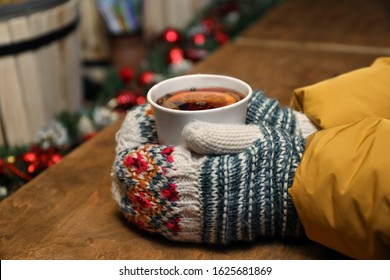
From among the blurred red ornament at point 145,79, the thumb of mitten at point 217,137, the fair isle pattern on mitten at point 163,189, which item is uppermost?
the thumb of mitten at point 217,137

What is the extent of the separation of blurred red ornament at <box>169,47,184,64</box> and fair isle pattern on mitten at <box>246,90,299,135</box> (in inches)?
41.5

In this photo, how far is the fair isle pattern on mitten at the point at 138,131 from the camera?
90 cm

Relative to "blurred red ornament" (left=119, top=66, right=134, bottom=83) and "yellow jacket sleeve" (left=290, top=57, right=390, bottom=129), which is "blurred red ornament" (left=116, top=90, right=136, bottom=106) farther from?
"yellow jacket sleeve" (left=290, top=57, right=390, bottom=129)

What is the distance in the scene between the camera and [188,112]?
0.79 meters

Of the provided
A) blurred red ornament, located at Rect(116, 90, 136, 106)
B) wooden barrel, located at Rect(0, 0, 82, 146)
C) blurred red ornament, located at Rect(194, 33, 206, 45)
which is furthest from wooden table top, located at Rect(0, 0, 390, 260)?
blurred red ornament, located at Rect(194, 33, 206, 45)

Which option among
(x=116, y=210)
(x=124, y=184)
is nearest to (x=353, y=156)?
(x=124, y=184)

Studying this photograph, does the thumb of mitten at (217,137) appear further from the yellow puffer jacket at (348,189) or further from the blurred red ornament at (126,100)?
the blurred red ornament at (126,100)

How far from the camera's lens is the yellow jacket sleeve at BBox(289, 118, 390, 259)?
685 mm

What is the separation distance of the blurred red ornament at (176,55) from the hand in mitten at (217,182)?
114cm

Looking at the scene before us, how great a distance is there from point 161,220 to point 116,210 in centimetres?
18

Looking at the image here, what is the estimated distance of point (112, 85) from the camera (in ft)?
6.27

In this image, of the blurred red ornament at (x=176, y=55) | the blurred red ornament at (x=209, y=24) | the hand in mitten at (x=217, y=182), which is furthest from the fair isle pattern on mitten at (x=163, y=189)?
the blurred red ornament at (x=209, y=24)
